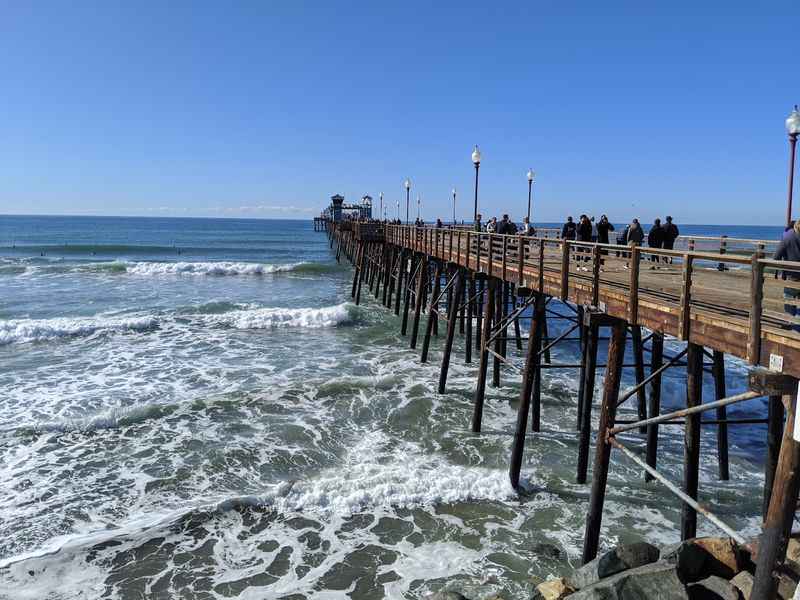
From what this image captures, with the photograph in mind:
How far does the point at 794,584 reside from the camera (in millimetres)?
4535

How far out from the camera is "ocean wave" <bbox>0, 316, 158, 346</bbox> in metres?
21.1

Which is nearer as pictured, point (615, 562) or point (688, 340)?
point (615, 562)

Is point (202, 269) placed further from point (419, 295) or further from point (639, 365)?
point (639, 365)

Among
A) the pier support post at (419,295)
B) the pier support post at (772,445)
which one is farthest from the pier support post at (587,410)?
the pier support post at (419,295)

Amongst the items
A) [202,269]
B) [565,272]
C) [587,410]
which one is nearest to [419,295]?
[587,410]

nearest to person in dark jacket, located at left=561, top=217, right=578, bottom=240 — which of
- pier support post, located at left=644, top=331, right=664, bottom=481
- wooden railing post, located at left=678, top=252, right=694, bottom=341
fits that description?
pier support post, located at left=644, top=331, right=664, bottom=481

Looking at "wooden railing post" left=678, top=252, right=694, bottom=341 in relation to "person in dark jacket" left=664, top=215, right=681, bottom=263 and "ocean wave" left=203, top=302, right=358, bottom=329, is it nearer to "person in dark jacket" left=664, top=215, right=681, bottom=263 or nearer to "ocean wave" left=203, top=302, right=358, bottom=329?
"person in dark jacket" left=664, top=215, right=681, bottom=263

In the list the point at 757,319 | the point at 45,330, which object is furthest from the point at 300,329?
the point at 757,319

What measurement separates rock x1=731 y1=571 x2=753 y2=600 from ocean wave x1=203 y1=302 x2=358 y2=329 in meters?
20.1

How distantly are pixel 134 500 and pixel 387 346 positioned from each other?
12.0 metres

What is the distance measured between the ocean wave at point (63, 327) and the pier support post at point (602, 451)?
66.8 ft

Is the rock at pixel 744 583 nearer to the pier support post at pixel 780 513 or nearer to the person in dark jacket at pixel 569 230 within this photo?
the pier support post at pixel 780 513

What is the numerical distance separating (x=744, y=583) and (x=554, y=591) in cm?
168

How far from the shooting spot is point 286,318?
25094 millimetres
